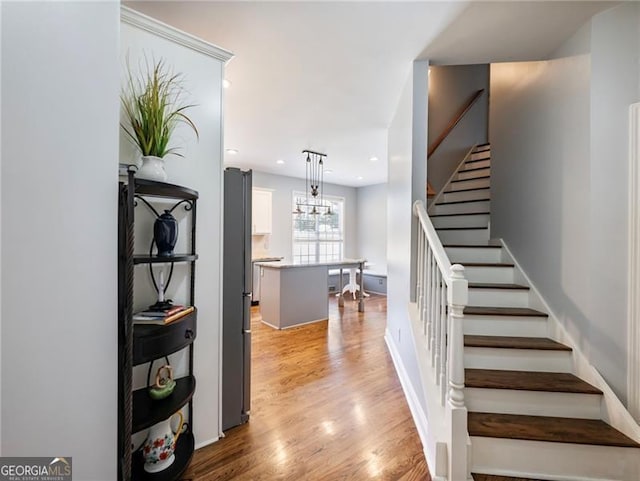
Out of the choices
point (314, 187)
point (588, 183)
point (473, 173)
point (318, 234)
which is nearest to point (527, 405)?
point (588, 183)

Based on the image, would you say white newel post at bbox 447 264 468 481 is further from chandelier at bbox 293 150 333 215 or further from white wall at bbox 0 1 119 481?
chandelier at bbox 293 150 333 215

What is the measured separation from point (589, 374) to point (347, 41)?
8.81ft

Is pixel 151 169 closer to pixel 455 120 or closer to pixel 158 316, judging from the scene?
pixel 158 316

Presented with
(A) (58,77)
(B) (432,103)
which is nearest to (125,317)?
(A) (58,77)

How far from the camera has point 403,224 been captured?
254 centimetres

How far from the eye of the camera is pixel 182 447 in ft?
5.00

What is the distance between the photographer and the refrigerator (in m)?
1.86

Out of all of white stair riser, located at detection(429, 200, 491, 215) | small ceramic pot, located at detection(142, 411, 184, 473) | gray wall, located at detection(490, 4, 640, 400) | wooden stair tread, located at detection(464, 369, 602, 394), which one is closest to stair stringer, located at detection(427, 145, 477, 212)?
white stair riser, located at detection(429, 200, 491, 215)

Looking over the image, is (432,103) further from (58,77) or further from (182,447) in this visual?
(182,447)

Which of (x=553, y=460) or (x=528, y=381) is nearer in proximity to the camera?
(x=553, y=460)

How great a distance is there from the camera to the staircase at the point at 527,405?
4.61 feet

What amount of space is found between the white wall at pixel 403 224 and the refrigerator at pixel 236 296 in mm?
1287

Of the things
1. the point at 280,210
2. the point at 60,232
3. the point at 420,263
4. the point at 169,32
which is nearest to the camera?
the point at 60,232

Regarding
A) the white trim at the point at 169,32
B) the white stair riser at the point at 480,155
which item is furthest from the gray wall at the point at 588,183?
the white trim at the point at 169,32
